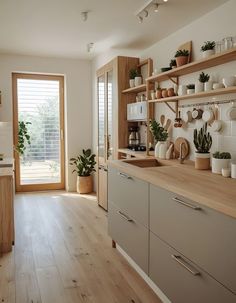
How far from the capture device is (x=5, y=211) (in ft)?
9.52

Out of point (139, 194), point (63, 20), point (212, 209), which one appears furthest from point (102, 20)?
point (212, 209)

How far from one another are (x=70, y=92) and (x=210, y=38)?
10.6ft

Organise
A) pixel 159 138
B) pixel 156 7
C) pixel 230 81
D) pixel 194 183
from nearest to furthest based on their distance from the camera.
Result: 1. pixel 194 183
2. pixel 230 81
3. pixel 156 7
4. pixel 159 138

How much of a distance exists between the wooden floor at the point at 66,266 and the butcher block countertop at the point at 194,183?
869 millimetres

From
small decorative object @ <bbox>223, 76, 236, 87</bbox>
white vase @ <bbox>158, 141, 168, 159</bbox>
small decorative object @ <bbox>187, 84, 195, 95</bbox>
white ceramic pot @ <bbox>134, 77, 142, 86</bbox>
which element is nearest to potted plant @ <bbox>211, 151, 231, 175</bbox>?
small decorative object @ <bbox>223, 76, 236, 87</bbox>

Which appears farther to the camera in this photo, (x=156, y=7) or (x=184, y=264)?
(x=156, y=7)

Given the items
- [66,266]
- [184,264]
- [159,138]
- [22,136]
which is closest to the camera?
[184,264]

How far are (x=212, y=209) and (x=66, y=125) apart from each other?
14.4ft

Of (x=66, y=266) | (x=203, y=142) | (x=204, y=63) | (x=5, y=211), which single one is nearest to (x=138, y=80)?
(x=204, y=63)

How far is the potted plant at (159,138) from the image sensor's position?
318 centimetres

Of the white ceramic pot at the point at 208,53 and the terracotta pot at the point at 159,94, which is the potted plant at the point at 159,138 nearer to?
the terracotta pot at the point at 159,94

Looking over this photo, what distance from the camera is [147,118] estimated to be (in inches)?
136

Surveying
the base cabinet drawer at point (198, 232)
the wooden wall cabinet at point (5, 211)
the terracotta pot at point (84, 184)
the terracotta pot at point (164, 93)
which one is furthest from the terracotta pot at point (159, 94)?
the terracotta pot at point (84, 184)

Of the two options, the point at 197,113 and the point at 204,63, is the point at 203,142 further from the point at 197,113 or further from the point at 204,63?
the point at 204,63
